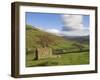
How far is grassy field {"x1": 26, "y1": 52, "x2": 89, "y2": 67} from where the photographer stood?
6.76 ft

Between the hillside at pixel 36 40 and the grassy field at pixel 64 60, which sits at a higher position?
the hillside at pixel 36 40

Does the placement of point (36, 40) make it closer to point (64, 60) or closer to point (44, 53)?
point (44, 53)

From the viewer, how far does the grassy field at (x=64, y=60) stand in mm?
2061

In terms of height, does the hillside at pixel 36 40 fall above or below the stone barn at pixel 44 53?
above

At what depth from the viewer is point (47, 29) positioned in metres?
2.12

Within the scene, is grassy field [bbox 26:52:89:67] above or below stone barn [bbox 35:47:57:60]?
below

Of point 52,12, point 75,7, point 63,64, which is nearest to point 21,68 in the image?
point 63,64

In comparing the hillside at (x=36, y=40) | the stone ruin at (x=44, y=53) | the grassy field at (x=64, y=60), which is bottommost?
the grassy field at (x=64, y=60)

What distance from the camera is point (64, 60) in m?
2.18

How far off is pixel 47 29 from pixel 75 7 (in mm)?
315

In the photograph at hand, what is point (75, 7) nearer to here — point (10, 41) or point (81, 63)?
point (81, 63)

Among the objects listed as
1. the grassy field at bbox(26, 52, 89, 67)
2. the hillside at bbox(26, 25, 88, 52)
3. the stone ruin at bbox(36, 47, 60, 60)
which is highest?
the hillside at bbox(26, 25, 88, 52)

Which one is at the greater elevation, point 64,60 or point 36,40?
point 36,40

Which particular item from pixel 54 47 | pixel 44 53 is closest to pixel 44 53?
pixel 44 53
